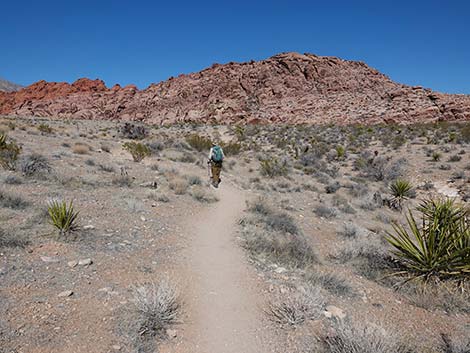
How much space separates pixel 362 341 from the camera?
329cm

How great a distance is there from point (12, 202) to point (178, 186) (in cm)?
437

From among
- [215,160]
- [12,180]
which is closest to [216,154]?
[215,160]

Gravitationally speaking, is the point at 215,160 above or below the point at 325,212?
above

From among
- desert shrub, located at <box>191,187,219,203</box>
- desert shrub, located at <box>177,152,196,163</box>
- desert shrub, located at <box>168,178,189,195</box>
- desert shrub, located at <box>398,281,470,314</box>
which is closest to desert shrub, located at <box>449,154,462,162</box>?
desert shrub, located at <box>177,152,196,163</box>

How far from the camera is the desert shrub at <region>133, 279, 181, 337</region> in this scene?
3.62 m

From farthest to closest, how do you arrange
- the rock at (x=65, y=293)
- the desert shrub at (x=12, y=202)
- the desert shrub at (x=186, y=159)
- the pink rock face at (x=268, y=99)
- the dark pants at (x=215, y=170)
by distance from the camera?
the pink rock face at (x=268, y=99) < the desert shrub at (x=186, y=159) < the dark pants at (x=215, y=170) < the desert shrub at (x=12, y=202) < the rock at (x=65, y=293)

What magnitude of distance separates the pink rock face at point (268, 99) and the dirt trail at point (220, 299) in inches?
1518

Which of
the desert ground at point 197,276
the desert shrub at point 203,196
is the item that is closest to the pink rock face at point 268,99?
the desert shrub at point 203,196

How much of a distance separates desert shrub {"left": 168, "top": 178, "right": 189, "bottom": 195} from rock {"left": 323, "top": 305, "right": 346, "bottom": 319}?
6190 millimetres

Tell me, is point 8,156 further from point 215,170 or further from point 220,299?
point 220,299

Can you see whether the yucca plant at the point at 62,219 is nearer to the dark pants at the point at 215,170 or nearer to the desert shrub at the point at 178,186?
the desert shrub at the point at 178,186

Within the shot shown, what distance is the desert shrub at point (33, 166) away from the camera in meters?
8.82

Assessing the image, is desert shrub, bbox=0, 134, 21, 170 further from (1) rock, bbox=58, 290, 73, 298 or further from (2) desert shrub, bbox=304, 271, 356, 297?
(2) desert shrub, bbox=304, 271, 356, 297

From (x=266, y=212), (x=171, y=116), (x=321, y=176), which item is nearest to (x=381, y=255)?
(x=266, y=212)
